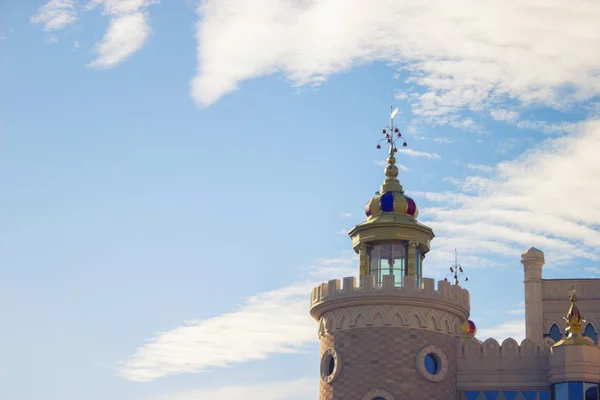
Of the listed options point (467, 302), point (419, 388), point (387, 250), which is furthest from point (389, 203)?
point (419, 388)

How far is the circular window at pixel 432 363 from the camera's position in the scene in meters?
43.5

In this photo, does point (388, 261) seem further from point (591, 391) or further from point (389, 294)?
point (591, 391)

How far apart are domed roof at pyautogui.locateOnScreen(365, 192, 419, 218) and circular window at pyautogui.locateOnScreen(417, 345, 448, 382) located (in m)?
6.26

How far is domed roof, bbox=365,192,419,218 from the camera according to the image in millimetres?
46969

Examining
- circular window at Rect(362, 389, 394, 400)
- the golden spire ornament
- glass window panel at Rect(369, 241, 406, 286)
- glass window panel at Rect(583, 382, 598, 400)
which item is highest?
glass window panel at Rect(369, 241, 406, 286)

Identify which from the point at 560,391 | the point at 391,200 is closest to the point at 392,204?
the point at 391,200

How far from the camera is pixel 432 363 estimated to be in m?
44.1

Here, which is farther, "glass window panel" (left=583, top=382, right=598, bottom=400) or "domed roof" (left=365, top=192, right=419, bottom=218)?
"domed roof" (left=365, top=192, right=419, bottom=218)

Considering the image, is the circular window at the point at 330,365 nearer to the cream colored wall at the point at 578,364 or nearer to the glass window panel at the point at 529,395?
the glass window panel at the point at 529,395

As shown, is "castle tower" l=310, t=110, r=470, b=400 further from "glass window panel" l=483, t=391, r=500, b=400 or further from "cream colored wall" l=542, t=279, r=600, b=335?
"cream colored wall" l=542, t=279, r=600, b=335

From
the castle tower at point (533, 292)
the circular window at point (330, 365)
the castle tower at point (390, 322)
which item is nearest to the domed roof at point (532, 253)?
the castle tower at point (533, 292)

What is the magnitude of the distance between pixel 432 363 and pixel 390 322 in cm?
239

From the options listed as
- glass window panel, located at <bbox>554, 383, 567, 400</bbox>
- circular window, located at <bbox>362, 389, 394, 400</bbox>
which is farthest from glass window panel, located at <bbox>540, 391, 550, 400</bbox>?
circular window, located at <bbox>362, 389, 394, 400</bbox>

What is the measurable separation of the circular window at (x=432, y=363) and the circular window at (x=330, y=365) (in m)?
3.24
